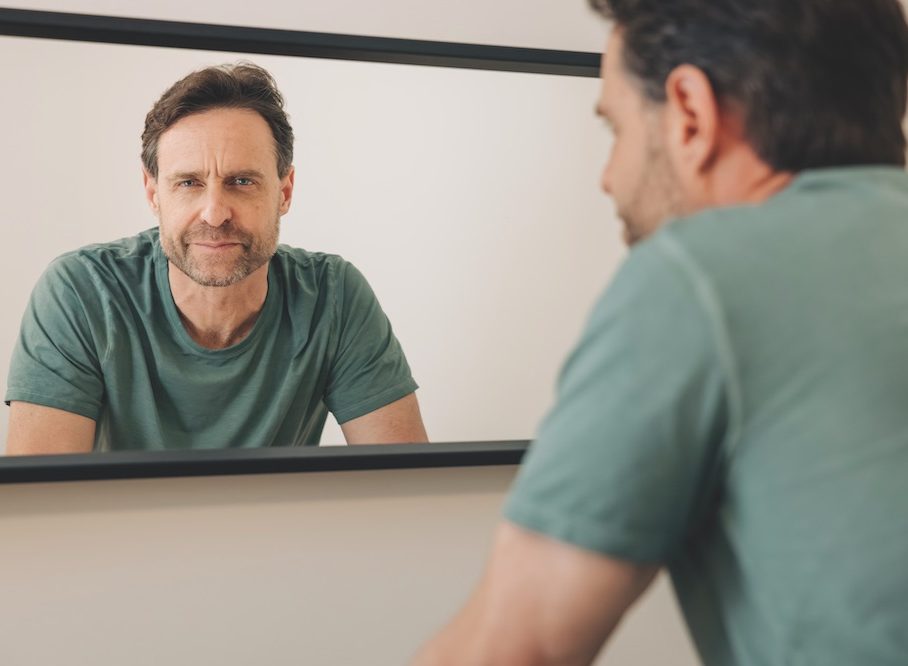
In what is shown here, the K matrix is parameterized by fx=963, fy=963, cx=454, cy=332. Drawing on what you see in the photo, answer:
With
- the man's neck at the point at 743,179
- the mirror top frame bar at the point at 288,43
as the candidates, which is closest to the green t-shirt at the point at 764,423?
the man's neck at the point at 743,179

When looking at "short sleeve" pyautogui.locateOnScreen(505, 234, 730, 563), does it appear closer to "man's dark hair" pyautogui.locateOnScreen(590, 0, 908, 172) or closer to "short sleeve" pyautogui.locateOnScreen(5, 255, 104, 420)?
"man's dark hair" pyautogui.locateOnScreen(590, 0, 908, 172)

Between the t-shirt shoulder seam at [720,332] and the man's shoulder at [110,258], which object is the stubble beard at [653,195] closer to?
the t-shirt shoulder seam at [720,332]

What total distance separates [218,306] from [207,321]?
26 millimetres

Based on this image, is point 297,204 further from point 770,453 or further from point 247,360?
point 770,453

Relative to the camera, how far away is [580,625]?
634 mm

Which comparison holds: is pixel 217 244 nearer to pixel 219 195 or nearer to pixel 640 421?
pixel 219 195

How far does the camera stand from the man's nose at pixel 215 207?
133 centimetres

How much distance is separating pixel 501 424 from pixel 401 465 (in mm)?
176

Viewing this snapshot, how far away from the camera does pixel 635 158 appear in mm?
794

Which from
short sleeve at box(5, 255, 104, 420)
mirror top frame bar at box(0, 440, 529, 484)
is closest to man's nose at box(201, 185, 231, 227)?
short sleeve at box(5, 255, 104, 420)

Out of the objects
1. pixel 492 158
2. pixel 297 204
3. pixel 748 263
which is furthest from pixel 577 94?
pixel 748 263

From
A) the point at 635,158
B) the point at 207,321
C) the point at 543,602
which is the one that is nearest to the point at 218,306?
the point at 207,321

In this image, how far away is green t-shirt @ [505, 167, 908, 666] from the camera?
0.58 metres

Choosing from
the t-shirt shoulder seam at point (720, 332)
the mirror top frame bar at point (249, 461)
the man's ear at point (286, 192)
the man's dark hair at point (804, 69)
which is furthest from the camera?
the man's ear at point (286, 192)
